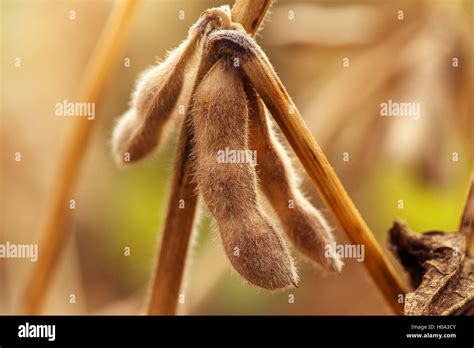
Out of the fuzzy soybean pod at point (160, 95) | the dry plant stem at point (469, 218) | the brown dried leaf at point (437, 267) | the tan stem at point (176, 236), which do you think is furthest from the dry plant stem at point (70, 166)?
the dry plant stem at point (469, 218)

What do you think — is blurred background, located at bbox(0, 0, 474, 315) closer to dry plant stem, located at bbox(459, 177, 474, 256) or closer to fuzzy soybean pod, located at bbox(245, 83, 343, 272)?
dry plant stem, located at bbox(459, 177, 474, 256)

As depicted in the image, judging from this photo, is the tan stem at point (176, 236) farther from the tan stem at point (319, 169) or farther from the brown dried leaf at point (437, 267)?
the brown dried leaf at point (437, 267)

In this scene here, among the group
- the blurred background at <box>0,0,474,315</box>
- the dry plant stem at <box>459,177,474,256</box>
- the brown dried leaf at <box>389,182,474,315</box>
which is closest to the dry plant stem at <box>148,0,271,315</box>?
the brown dried leaf at <box>389,182,474,315</box>

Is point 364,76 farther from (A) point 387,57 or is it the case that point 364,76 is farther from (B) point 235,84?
(B) point 235,84

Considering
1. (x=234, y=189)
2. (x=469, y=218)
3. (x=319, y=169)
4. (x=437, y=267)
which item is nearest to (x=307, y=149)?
(x=319, y=169)
